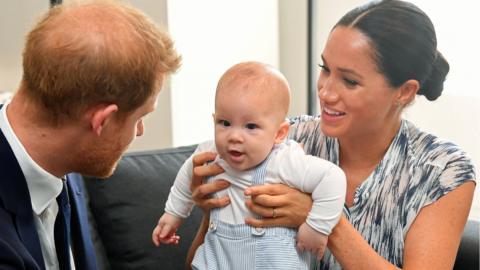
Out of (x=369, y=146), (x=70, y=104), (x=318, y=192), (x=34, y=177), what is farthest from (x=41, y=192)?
(x=369, y=146)

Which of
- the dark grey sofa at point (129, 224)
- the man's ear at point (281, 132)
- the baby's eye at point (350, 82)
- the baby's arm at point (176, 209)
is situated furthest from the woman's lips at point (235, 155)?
the dark grey sofa at point (129, 224)

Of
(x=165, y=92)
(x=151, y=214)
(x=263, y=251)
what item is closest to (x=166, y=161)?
(x=151, y=214)

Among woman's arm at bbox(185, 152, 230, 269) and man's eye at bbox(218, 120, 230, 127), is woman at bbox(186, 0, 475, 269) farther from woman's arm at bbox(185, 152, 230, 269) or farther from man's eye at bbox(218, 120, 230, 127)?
man's eye at bbox(218, 120, 230, 127)

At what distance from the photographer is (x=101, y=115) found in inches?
49.7

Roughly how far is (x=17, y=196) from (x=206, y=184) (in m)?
0.44

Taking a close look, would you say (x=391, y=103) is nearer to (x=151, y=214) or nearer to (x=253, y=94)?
(x=253, y=94)

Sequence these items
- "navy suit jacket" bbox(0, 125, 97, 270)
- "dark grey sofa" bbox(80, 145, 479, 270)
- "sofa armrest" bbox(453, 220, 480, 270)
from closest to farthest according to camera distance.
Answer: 1. "navy suit jacket" bbox(0, 125, 97, 270)
2. "sofa armrest" bbox(453, 220, 480, 270)
3. "dark grey sofa" bbox(80, 145, 479, 270)

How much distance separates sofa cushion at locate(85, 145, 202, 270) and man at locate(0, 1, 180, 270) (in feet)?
2.02

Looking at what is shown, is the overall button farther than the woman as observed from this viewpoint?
No

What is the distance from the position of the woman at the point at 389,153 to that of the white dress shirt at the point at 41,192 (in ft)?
1.10

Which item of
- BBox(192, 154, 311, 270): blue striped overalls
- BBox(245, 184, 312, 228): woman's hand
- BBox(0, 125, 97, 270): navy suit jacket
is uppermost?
BBox(0, 125, 97, 270): navy suit jacket

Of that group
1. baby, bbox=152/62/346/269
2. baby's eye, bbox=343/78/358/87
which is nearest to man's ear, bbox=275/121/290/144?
baby, bbox=152/62/346/269

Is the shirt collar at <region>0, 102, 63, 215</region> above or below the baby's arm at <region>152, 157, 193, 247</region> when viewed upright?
above

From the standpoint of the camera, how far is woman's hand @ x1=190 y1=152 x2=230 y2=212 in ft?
5.00
